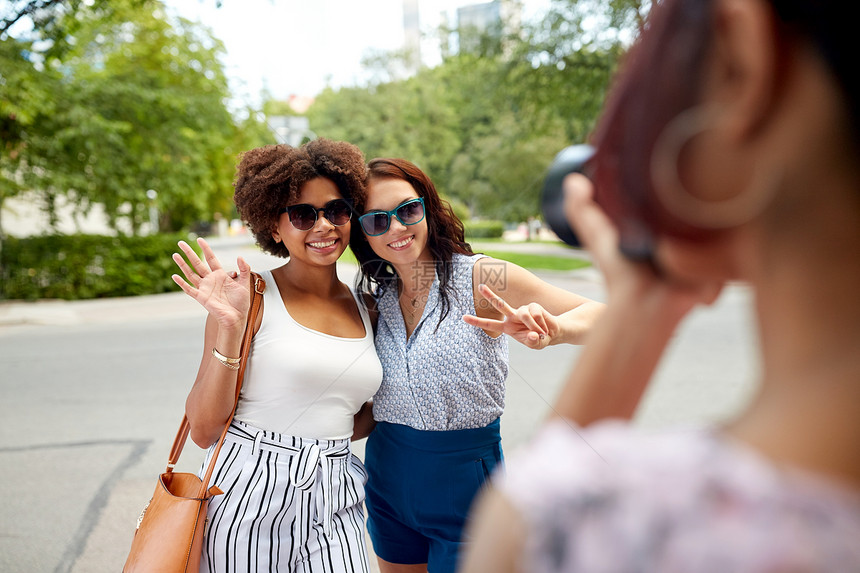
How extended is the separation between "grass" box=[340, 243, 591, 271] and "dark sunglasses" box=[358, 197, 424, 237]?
0.22 metres

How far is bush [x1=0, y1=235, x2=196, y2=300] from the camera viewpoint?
463 inches

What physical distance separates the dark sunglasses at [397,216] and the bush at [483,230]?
182 millimetres

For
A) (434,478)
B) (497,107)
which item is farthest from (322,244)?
(434,478)

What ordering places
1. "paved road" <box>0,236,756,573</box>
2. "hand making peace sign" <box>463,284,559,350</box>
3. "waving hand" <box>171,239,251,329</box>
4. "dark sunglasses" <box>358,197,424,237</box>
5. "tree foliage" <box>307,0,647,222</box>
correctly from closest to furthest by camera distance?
"paved road" <box>0,236,756,573</box>, "tree foliage" <box>307,0,647,222</box>, "hand making peace sign" <box>463,284,559,350</box>, "waving hand" <box>171,239,251,329</box>, "dark sunglasses" <box>358,197,424,237</box>

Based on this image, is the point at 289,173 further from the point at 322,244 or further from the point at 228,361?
the point at 228,361

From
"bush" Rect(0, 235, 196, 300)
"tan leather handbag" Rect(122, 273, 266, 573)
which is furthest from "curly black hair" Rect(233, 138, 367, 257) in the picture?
"bush" Rect(0, 235, 196, 300)

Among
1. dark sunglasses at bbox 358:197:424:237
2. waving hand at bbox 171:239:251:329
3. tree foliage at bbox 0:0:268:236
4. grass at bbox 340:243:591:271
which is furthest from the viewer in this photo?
tree foliage at bbox 0:0:268:236

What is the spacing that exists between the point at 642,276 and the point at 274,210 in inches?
60.9

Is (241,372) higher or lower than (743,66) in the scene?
lower

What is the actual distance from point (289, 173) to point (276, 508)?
0.94 meters

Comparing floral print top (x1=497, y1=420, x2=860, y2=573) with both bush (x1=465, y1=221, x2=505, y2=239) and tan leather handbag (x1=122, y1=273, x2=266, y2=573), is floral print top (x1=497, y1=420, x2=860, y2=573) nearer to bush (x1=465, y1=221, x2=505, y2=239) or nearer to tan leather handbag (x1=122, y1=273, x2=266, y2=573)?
bush (x1=465, y1=221, x2=505, y2=239)

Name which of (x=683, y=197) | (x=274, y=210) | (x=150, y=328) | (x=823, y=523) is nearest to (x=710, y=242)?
(x=683, y=197)

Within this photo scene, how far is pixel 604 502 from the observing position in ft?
1.60

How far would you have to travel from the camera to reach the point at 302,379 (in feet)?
5.94
